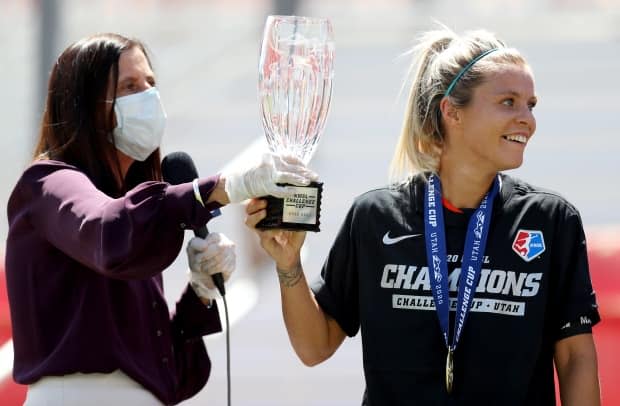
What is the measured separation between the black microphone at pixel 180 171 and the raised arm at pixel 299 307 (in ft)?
0.66

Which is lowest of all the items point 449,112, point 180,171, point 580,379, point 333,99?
point 333,99

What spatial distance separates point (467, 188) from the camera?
321 cm

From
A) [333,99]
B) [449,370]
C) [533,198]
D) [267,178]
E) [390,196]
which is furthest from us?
[333,99]

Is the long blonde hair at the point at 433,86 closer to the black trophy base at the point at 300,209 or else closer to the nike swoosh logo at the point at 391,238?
the nike swoosh logo at the point at 391,238

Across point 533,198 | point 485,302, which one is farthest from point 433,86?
point 485,302

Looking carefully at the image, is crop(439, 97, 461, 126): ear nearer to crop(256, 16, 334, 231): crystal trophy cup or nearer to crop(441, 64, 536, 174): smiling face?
crop(441, 64, 536, 174): smiling face

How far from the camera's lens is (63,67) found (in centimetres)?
320

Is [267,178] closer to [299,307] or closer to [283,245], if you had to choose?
[283,245]

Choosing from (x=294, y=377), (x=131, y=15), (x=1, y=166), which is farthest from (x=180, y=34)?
(x=294, y=377)

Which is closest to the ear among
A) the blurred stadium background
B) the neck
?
the neck

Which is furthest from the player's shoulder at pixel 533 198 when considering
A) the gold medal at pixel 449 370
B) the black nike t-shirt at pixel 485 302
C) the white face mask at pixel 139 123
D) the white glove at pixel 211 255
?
the white face mask at pixel 139 123

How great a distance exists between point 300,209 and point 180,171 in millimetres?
620

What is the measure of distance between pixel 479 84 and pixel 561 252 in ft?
1.56

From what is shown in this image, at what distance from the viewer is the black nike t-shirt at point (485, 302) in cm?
303
